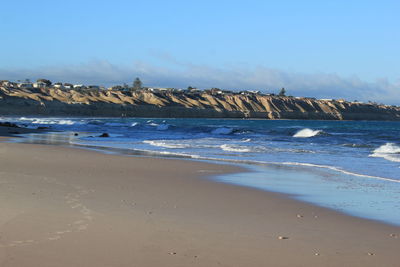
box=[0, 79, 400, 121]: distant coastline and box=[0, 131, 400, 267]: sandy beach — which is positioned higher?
box=[0, 79, 400, 121]: distant coastline

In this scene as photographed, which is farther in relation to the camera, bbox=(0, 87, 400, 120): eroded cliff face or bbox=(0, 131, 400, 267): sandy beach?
bbox=(0, 87, 400, 120): eroded cliff face

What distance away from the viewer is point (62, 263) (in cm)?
459

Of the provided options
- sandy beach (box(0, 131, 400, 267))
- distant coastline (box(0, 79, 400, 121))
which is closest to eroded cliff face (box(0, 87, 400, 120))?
distant coastline (box(0, 79, 400, 121))

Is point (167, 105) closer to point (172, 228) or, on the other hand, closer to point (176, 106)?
point (176, 106)

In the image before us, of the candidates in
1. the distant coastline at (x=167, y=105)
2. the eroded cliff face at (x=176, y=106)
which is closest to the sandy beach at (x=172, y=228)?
the distant coastline at (x=167, y=105)

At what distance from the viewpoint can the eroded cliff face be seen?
4402 inches

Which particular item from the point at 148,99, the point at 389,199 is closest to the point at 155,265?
the point at 389,199

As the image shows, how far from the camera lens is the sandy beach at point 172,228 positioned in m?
4.90

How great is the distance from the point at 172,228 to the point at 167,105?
14255cm

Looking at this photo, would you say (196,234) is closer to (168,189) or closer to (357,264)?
(357,264)

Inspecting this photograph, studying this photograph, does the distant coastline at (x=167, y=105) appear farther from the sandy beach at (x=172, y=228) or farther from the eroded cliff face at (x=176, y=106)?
the sandy beach at (x=172, y=228)

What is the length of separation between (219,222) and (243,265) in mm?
1862

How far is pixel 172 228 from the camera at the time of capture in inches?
239

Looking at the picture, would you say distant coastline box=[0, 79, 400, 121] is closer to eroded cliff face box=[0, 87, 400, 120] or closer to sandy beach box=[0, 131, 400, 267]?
eroded cliff face box=[0, 87, 400, 120]
